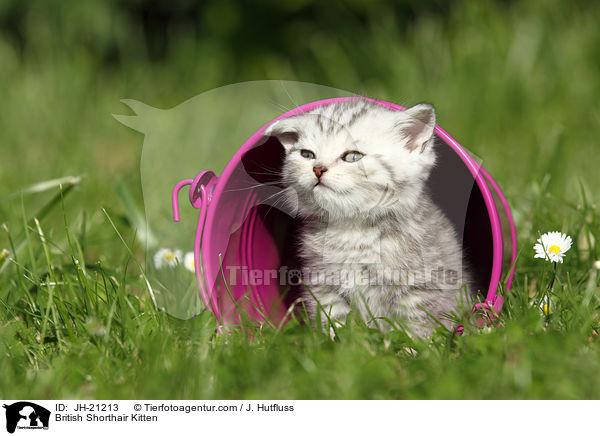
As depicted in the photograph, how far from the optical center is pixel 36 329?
1461 millimetres

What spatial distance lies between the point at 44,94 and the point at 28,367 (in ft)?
8.94

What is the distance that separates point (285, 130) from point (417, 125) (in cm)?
33

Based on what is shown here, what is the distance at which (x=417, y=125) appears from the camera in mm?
1452

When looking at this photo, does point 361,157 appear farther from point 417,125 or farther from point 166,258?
point 166,258

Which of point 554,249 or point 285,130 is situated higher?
point 285,130

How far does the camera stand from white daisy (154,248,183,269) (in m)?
1.77

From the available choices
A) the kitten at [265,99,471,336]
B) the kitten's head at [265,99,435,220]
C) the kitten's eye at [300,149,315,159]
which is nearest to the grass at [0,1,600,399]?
the kitten at [265,99,471,336]

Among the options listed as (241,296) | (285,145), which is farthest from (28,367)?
(285,145)

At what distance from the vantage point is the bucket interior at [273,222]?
1.61 metres

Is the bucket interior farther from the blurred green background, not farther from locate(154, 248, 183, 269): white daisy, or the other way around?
the blurred green background
